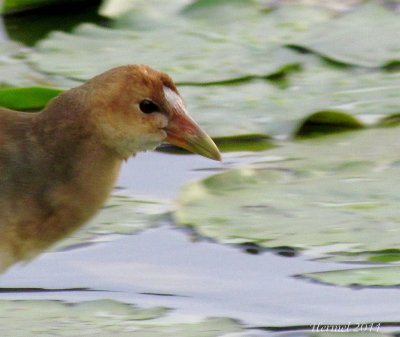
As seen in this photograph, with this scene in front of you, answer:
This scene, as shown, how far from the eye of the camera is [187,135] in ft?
11.1

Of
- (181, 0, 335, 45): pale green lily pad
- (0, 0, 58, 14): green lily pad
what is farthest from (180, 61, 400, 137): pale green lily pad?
(0, 0, 58, 14): green lily pad

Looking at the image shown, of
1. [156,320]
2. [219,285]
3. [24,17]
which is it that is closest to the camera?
[156,320]

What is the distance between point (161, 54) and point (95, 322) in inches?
70.0

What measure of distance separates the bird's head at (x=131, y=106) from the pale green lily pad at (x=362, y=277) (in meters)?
0.51

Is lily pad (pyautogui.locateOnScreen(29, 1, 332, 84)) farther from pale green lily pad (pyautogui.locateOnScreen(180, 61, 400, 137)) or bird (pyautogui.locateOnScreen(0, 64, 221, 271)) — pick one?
bird (pyautogui.locateOnScreen(0, 64, 221, 271))

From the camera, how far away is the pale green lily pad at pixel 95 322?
3.19 meters

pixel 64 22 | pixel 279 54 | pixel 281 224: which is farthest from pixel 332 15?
pixel 281 224

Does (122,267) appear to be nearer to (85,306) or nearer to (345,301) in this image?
(85,306)

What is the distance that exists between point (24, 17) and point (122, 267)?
225 cm

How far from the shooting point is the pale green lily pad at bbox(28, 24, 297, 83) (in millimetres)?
4715

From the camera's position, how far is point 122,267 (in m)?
3.61

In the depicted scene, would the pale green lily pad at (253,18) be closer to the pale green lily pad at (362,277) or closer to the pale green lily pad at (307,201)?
the pale green lily pad at (307,201)

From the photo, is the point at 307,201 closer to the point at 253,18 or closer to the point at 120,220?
the point at 120,220

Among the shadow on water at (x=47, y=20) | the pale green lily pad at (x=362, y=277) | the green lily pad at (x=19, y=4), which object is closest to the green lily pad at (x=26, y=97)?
the shadow on water at (x=47, y=20)
